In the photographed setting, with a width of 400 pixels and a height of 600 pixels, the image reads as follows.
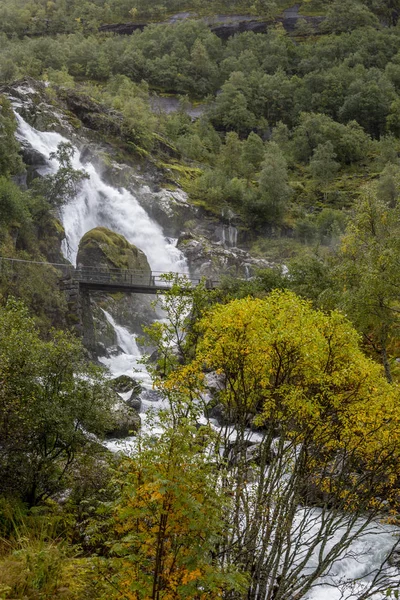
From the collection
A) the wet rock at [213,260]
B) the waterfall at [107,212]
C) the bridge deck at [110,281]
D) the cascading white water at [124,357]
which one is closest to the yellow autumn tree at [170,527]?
the cascading white water at [124,357]

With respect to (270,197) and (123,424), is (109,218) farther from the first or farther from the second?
(123,424)

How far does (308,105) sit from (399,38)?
102ft

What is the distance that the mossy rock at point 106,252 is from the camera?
→ 39375 mm

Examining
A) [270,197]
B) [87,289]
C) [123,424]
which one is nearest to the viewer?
[123,424]

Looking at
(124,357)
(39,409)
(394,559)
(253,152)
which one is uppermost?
(253,152)

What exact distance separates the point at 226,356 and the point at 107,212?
41944 mm

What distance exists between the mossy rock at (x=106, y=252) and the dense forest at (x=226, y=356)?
6.48 feet

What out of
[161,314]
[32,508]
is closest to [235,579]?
[32,508]

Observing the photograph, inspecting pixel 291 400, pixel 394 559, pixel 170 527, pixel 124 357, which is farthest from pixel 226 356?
pixel 124 357

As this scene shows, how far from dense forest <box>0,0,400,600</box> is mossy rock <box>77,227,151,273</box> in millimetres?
1976

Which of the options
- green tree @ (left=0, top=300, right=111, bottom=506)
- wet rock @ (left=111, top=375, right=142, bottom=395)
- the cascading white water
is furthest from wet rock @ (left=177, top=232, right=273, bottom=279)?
green tree @ (left=0, top=300, right=111, bottom=506)

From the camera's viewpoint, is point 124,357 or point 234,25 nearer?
point 124,357

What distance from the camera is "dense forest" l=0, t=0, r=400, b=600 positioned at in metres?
6.75

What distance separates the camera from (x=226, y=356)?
9164 mm
